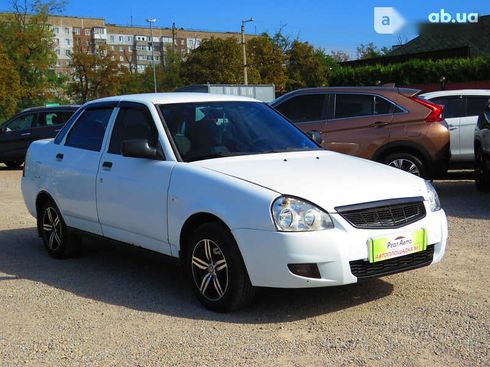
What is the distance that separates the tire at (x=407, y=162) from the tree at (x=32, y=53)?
39290 mm

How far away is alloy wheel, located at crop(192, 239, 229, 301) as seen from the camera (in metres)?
4.53

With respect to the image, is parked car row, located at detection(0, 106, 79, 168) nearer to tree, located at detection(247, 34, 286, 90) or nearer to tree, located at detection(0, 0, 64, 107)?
tree, located at detection(0, 0, 64, 107)

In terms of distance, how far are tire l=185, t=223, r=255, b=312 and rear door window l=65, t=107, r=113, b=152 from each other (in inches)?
72.1

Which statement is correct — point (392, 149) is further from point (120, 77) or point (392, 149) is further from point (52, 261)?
point (120, 77)

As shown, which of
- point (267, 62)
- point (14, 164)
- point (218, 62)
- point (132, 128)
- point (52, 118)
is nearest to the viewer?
point (132, 128)

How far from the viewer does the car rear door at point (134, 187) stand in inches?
197

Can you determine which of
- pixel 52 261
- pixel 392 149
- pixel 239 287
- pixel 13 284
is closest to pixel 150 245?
pixel 239 287

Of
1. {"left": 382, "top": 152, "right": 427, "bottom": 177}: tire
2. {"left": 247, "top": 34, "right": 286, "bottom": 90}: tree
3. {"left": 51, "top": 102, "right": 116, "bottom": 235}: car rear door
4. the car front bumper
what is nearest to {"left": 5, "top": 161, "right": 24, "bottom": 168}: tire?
{"left": 382, "top": 152, "right": 427, "bottom": 177}: tire

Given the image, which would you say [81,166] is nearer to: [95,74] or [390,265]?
[390,265]

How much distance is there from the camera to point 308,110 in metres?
10.3

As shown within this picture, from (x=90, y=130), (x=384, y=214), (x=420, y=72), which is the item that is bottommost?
(x=384, y=214)

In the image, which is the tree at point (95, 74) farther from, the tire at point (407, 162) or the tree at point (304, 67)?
the tire at point (407, 162)

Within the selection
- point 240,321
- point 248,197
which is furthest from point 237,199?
point 240,321

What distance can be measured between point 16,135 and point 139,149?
14211 millimetres
